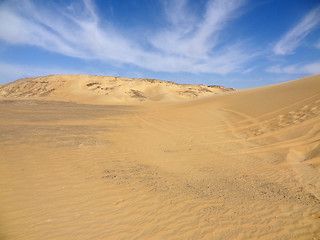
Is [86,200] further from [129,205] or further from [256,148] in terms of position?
[256,148]

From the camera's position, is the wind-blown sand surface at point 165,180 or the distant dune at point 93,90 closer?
the wind-blown sand surface at point 165,180

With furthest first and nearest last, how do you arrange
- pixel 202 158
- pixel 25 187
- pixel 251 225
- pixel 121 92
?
pixel 121 92, pixel 202 158, pixel 25 187, pixel 251 225

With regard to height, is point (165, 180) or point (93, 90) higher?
point (93, 90)

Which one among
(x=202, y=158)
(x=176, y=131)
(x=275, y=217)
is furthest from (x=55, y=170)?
(x=176, y=131)

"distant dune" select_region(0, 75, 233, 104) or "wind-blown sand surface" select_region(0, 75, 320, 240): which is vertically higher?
"distant dune" select_region(0, 75, 233, 104)

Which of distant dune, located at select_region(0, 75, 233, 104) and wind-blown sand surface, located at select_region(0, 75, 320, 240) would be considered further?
distant dune, located at select_region(0, 75, 233, 104)

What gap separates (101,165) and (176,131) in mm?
4509

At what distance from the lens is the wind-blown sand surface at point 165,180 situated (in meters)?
2.81

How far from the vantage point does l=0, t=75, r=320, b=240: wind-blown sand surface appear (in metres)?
2.81

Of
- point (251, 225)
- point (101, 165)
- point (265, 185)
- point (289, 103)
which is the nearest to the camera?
point (251, 225)

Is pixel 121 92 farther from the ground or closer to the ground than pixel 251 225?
farther from the ground

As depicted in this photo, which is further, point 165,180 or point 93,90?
point 93,90

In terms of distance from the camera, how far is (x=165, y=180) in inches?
172

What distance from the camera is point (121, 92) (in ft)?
108
